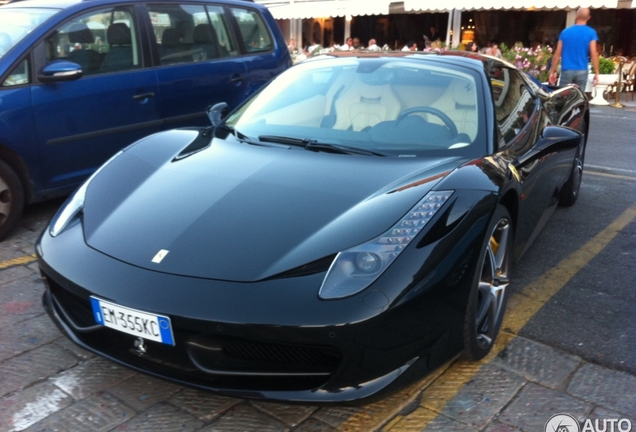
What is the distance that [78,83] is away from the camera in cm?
442

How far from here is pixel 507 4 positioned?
1420 cm

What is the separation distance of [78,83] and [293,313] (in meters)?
3.14

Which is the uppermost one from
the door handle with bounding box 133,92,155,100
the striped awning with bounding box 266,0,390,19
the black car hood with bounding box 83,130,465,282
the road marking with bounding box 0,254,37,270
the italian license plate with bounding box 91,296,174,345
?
the striped awning with bounding box 266,0,390,19

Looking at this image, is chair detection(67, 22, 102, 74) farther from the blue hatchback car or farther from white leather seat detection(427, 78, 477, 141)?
white leather seat detection(427, 78, 477, 141)

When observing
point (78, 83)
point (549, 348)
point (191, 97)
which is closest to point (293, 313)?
point (549, 348)

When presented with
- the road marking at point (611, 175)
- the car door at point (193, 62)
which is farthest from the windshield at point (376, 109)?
the road marking at point (611, 175)

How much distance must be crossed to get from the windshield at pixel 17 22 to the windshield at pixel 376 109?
1796mm

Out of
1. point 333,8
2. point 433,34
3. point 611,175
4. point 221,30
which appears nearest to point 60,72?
point 221,30

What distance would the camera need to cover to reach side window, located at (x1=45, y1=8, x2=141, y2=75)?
4.43m

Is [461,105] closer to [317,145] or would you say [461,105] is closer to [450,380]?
[317,145]

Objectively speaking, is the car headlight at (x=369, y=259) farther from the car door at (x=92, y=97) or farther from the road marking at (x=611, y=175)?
the road marking at (x=611, y=175)

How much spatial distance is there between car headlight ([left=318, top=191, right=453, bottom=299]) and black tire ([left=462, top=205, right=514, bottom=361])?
340 millimetres

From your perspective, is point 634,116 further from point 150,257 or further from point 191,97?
point 150,257

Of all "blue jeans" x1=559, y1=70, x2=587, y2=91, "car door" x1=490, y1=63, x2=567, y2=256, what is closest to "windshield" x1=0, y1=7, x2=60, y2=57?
"car door" x1=490, y1=63, x2=567, y2=256
